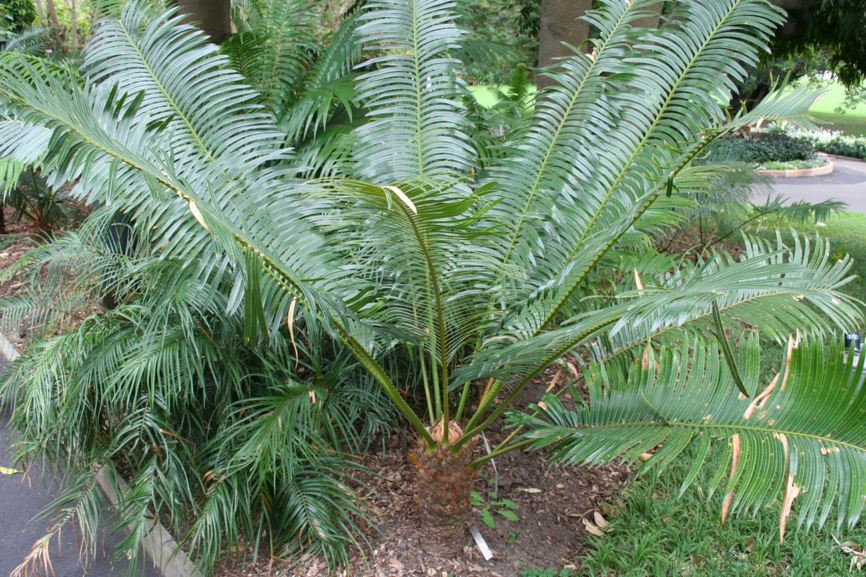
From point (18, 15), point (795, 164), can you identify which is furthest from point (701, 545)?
point (795, 164)

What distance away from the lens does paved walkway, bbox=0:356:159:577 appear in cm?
320

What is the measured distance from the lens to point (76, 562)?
3236mm

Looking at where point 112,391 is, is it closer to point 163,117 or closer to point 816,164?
point 163,117

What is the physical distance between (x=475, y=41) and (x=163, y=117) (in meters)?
1.90

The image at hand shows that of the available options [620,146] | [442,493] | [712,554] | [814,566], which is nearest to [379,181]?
[620,146]

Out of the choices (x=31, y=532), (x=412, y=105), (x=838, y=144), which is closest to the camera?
(x=412, y=105)

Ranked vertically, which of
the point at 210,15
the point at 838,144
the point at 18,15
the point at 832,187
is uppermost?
the point at 210,15

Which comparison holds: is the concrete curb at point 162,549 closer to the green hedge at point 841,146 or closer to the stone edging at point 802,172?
the stone edging at point 802,172

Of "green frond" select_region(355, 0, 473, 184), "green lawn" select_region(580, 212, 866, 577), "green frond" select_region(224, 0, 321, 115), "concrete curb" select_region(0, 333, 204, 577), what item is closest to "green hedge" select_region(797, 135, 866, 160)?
"green frond" select_region(224, 0, 321, 115)

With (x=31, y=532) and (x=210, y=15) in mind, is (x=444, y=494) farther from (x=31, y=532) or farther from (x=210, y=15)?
(x=210, y=15)

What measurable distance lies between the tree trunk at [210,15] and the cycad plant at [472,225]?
1378 mm

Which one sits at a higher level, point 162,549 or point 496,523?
point 496,523

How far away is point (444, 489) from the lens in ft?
9.54

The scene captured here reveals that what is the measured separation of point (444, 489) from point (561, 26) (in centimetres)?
298
